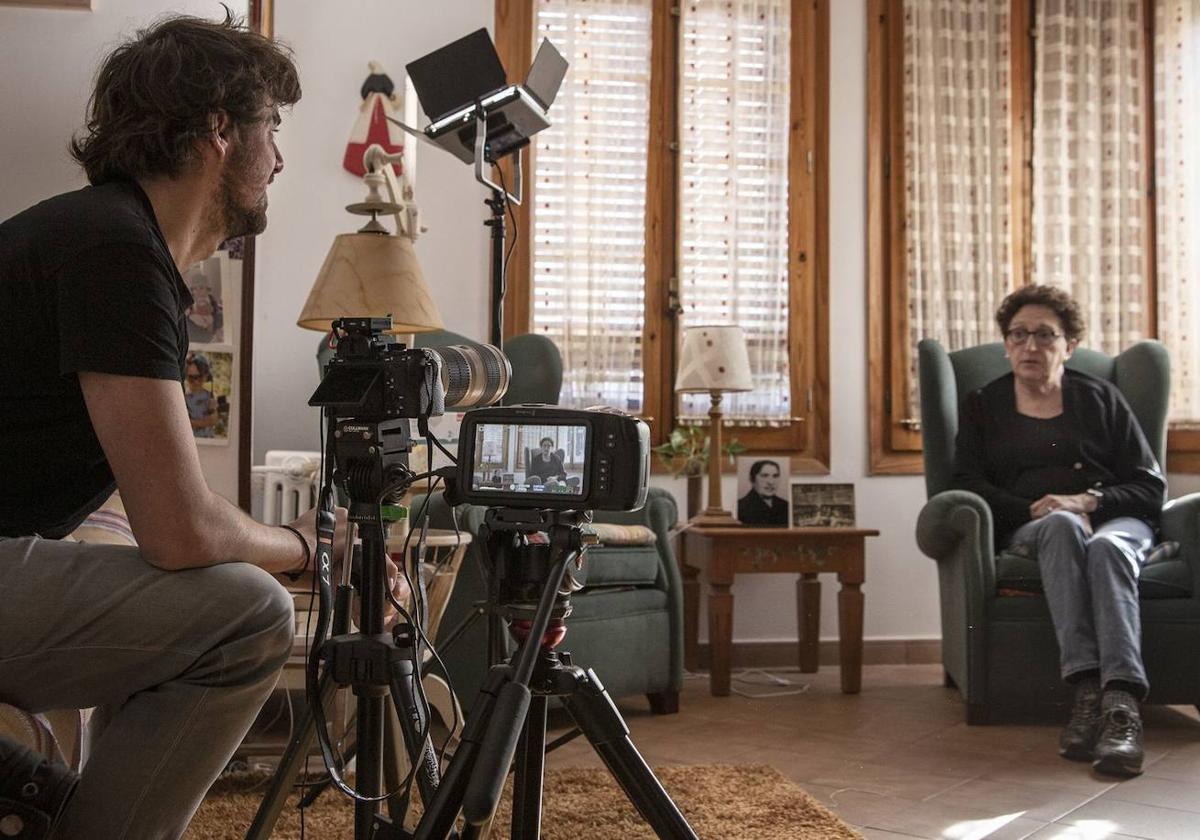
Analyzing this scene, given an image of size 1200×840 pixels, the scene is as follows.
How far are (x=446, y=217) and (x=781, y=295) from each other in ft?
3.87

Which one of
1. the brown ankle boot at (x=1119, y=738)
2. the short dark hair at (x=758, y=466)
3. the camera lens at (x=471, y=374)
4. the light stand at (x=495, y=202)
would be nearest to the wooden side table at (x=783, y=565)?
the short dark hair at (x=758, y=466)

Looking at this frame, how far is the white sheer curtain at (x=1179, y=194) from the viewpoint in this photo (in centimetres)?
421

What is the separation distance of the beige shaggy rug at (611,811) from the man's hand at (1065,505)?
3.79 feet

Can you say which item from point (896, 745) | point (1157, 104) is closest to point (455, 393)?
point (896, 745)

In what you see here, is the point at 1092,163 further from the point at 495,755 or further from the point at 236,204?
the point at 495,755

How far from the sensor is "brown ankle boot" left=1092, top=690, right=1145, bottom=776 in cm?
252

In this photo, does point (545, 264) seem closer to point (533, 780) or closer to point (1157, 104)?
point (1157, 104)

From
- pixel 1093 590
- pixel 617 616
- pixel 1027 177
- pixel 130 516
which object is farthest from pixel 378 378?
pixel 1027 177

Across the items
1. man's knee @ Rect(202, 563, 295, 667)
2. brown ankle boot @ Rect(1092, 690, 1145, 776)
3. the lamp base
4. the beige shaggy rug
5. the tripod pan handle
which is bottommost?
the beige shaggy rug

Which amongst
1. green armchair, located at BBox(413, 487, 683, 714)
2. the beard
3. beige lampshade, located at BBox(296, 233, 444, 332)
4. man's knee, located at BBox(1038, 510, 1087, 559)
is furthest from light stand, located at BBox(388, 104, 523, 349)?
Answer: man's knee, located at BBox(1038, 510, 1087, 559)

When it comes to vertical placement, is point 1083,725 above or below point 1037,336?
below

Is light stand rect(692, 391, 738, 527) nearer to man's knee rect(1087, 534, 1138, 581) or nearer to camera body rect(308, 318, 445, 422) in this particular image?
man's knee rect(1087, 534, 1138, 581)

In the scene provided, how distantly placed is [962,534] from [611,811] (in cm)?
140

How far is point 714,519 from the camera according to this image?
141 inches
